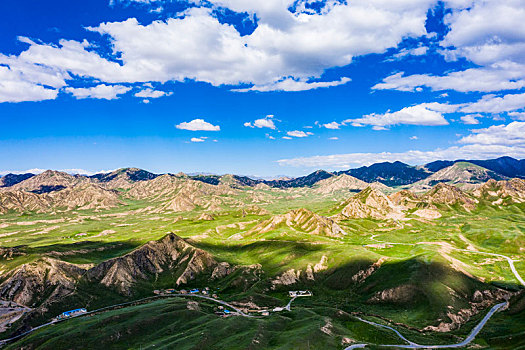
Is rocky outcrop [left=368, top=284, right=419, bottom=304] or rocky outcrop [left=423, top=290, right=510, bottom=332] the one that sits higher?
rocky outcrop [left=368, top=284, right=419, bottom=304]

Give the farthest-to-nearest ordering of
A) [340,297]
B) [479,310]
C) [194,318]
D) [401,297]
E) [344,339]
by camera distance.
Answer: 1. [340,297]
2. [401,297]
3. [479,310]
4. [194,318]
5. [344,339]

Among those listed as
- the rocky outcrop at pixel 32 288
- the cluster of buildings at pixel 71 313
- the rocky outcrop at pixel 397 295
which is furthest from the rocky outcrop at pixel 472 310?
the rocky outcrop at pixel 32 288

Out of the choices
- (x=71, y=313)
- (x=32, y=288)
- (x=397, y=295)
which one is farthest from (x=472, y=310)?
(x=32, y=288)

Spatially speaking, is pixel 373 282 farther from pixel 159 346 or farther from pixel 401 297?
pixel 159 346

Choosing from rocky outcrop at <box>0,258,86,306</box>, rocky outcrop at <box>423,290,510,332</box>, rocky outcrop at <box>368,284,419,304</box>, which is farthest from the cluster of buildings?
rocky outcrop at <box>423,290,510,332</box>

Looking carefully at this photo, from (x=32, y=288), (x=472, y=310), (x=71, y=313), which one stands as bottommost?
(x=472, y=310)

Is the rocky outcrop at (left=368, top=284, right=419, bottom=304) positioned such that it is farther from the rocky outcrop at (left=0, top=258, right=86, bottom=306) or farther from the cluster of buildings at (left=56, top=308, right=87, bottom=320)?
the rocky outcrop at (left=0, top=258, right=86, bottom=306)

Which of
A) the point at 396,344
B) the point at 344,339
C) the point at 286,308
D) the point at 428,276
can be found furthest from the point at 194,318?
the point at 428,276

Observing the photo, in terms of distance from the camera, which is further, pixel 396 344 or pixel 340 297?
pixel 340 297

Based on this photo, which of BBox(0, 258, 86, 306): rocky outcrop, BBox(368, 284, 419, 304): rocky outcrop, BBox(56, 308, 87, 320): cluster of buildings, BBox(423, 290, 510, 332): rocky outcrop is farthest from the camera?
BBox(0, 258, 86, 306): rocky outcrop

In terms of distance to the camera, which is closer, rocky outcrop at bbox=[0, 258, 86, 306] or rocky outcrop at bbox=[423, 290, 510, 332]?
rocky outcrop at bbox=[423, 290, 510, 332]

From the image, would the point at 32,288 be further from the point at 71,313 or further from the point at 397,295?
the point at 397,295
